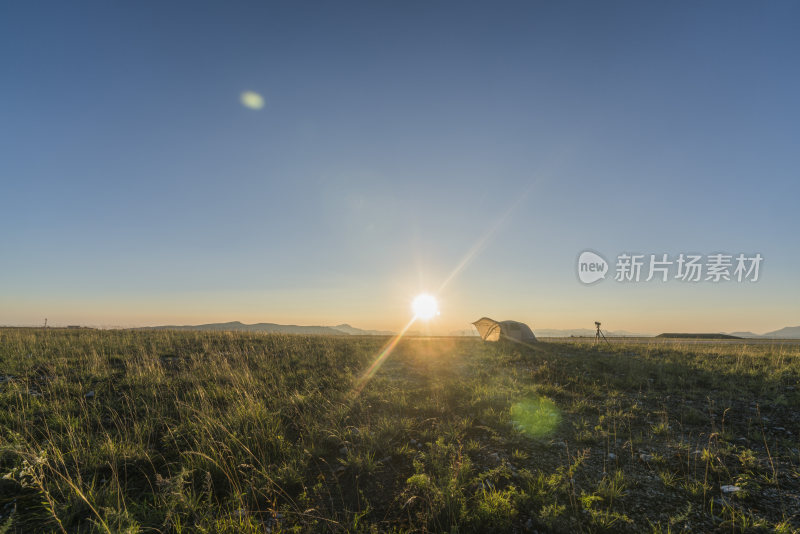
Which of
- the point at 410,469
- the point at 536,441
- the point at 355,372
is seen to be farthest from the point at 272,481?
the point at 355,372

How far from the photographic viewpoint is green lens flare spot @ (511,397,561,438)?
6837mm

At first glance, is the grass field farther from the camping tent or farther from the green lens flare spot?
the camping tent

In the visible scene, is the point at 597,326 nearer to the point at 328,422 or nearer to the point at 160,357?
the point at 328,422

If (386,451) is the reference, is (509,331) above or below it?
above

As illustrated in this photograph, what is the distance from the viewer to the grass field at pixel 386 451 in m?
3.99

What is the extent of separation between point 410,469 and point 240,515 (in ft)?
8.61

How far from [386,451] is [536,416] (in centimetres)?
400

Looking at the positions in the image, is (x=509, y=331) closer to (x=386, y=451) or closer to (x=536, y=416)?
(x=536, y=416)

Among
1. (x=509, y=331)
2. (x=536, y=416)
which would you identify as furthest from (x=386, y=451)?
(x=509, y=331)

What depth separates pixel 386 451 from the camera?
5.84m

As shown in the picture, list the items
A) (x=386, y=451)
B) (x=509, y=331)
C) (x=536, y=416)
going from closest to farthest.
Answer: (x=386, y=451) < (x=536, y=416) < (x=509, y=331)

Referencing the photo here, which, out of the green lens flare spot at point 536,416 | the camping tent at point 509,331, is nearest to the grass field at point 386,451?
the green lens flare spot at point 536,416

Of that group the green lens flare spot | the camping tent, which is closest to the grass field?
the green lens flare spot

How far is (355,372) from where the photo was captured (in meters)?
11.8
